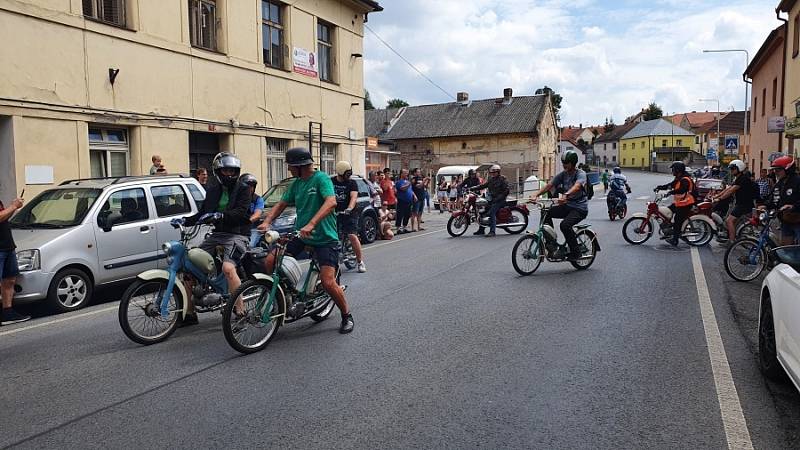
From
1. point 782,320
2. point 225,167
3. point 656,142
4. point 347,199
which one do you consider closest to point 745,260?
point 782,320

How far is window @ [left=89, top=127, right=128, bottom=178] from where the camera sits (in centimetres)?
1440

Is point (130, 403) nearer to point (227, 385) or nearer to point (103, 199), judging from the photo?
point (227, 385)

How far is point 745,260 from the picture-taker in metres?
9.31

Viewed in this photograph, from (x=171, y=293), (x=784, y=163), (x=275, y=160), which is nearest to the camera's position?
(x=171, y=293)

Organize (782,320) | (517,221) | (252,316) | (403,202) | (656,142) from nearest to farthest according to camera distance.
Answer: (782,320), (252,316), (517,221), (403,202), (656,142)

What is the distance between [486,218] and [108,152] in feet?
29.1

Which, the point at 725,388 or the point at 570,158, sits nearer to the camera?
the point at 725,388

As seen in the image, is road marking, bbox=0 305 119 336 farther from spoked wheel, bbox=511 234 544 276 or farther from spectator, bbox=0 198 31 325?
spoked wheel, bbox=511 234 544 276

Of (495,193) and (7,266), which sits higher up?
(495,193)

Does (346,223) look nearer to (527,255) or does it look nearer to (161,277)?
(527,255)

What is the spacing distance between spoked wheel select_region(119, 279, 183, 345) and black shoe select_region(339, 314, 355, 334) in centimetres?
153

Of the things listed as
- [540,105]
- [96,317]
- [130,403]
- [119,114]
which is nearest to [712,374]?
[130,403]

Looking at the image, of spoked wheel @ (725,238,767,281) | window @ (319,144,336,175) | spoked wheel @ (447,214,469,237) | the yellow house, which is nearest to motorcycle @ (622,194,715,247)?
spoked wheel @ (725,238,767,281)

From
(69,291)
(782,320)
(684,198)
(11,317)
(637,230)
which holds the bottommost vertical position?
(11,317)
